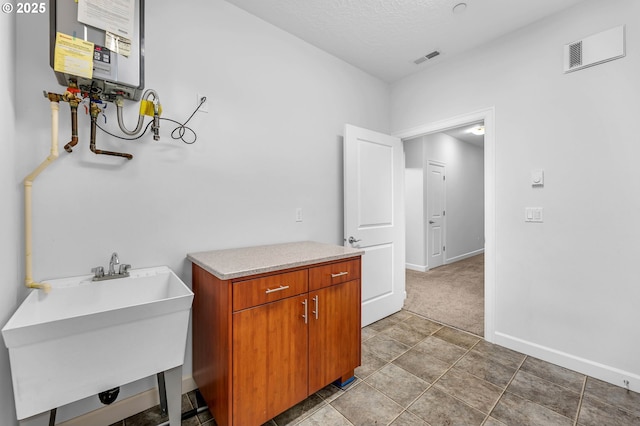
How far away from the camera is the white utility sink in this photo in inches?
37.3

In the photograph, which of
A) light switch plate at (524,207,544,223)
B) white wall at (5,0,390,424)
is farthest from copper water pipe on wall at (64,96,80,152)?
light switch plate at (524,207,544,223)

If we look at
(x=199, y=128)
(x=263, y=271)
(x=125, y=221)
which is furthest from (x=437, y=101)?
(x=125, y=221)

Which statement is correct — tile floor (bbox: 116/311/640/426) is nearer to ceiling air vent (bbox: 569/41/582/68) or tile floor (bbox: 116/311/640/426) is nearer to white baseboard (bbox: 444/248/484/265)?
ceiling air vent (bbox: 569/41/582/68)

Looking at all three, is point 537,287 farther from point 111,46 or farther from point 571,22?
point 111,46

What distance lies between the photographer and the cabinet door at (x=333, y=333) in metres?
1.65

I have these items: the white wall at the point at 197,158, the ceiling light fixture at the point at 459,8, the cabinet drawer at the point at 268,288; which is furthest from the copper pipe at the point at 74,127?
the ceiling light fixture at the point at 459,8

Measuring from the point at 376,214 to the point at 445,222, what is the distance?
11.2 feet

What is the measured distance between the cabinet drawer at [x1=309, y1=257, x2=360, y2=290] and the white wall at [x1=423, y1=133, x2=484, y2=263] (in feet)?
12.6

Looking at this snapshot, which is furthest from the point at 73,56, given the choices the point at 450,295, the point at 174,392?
the point at 450,295

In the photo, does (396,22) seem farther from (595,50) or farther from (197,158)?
(197,158)

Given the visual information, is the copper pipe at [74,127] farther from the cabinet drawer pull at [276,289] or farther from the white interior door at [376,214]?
the white interior door at [376,214]

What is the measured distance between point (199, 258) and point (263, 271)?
20.0 inches

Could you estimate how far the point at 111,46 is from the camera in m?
1.37

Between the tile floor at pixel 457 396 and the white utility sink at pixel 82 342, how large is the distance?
0.71 meters
